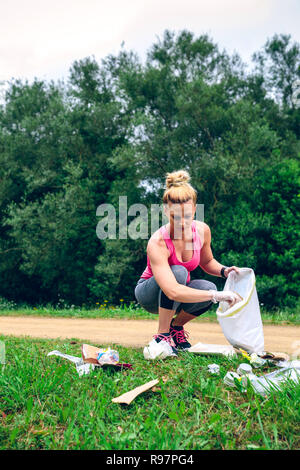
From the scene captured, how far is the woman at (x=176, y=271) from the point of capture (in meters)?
3.66

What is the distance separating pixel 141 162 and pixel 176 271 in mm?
10653

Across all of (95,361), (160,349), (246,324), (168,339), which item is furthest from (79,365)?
(246,324)

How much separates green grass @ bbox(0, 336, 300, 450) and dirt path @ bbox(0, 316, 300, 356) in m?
1.67

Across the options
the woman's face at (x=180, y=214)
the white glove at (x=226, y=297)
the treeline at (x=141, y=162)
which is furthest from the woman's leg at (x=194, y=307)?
the treeline at (x=141, y=162)

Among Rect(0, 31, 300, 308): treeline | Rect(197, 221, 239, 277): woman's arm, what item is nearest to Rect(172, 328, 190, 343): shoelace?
Rect(197, 221, 239, 277): woman's arm

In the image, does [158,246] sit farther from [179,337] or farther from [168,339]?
[179,337]

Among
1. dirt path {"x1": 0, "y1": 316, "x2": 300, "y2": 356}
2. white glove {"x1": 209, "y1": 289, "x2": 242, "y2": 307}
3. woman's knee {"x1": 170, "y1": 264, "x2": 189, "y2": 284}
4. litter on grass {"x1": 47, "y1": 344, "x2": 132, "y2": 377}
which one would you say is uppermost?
woman's knee {"x1": 170, "y1": 264, "x2": 189, "y2": 284}

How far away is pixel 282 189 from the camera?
11938 millimetres

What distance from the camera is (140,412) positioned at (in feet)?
8.96

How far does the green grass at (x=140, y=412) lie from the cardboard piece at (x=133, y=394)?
0.16ft

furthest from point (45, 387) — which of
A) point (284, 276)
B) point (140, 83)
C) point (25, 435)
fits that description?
point (140, 83)

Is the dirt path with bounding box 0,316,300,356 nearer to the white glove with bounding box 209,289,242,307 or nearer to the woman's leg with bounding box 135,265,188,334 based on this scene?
the woman's leg with bounding box 135,265,188,334

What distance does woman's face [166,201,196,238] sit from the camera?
3.69 metres
